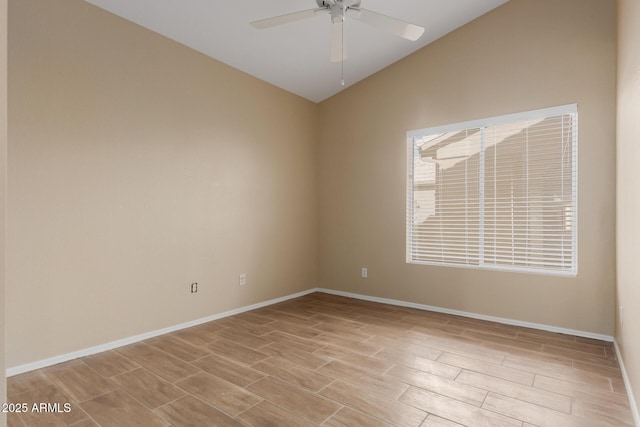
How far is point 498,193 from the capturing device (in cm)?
366

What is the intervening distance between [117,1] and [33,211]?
1792mm

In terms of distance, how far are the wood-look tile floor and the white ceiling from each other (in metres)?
2.88

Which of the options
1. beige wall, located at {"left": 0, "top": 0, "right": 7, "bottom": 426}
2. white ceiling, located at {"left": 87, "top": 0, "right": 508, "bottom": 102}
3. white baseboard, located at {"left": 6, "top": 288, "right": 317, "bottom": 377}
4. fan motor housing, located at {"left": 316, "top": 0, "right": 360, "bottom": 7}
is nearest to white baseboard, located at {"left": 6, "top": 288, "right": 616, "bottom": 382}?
white baseboard, located at {"left": 6, "top": 288, "right": 317, "bottom": 377}

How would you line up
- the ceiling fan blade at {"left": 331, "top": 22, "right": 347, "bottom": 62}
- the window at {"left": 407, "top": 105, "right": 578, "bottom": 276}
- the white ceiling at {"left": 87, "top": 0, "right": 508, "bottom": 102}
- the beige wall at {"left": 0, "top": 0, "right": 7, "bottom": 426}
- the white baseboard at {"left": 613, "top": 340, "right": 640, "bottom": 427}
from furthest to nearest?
the window at {"left": 407, "top": 105, "right": 578, "bottom": 276} → the white ceiling at {"left": 87, "top": 0, "right": 508, "bottom": 102} → the ceiling fan blade at {"left": 331, "top": 22, "right": 347, "bottom": 62} → the white baseboard at {"left": 613, "top": 340, "right": 640, "bottom": 427} → the beige wall at {"left": 0, "top": 0, "right": 7, "bottom": 426}

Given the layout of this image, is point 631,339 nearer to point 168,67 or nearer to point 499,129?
point 499,129

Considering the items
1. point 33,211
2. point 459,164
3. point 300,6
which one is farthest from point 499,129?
point 33,211

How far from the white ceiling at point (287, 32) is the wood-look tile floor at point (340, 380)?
2878 millimetres

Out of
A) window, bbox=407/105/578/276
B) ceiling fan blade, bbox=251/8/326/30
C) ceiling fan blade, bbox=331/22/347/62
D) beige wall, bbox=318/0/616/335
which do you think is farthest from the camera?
window, bbox=407/105/578/276

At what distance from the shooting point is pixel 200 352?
2859 millimetres

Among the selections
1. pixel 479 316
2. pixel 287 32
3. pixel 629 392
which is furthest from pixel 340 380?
pixel 287 32

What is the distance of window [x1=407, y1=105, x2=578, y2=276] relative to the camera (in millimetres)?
3309

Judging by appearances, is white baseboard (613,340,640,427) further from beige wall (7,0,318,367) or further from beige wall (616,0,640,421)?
beige wall (7,0,318,367)

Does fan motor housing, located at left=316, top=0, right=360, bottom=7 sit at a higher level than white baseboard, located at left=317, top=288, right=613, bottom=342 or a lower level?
higher

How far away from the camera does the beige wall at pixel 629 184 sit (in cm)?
197
